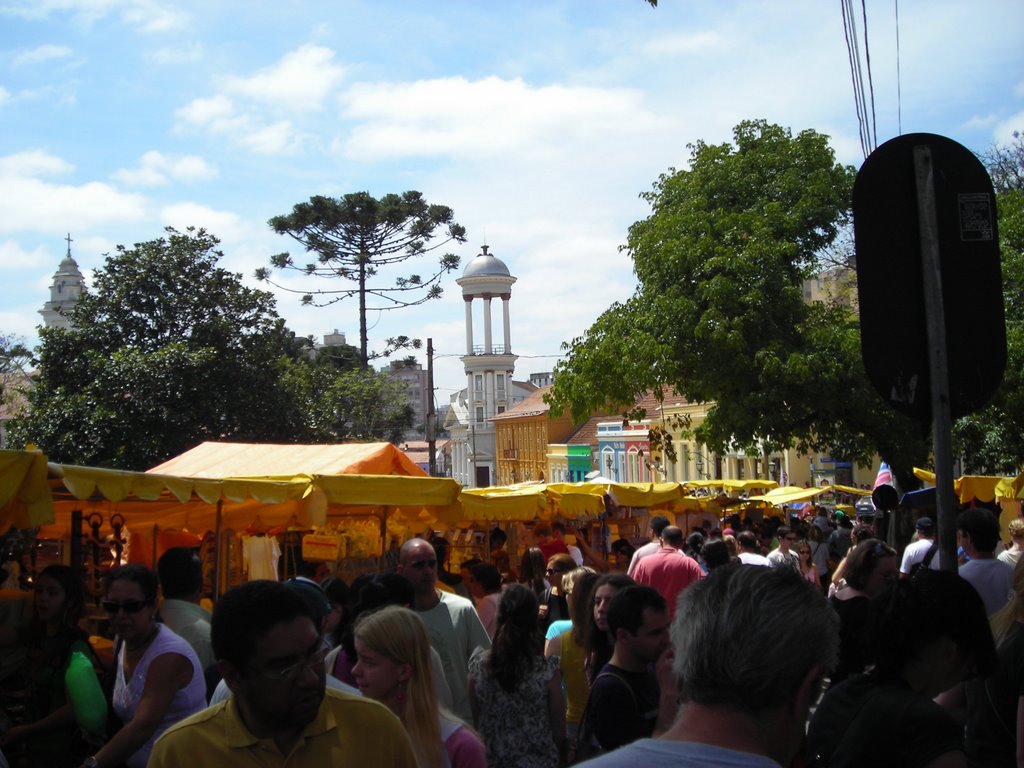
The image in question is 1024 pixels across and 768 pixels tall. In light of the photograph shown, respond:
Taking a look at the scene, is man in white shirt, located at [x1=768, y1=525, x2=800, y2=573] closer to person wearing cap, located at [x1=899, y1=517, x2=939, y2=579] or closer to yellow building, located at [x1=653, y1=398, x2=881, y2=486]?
person wearing cap, located at [x1=899, y1=517, x2=939, y2=579]

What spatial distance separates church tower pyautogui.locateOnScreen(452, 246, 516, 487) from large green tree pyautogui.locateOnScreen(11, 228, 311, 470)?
193ft

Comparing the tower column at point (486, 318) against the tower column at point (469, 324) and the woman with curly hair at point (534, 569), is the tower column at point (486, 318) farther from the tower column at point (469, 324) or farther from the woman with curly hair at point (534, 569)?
the woman with curly hair at point (534, 569)

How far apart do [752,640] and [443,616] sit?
3995 millimetres

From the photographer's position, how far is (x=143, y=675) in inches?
168

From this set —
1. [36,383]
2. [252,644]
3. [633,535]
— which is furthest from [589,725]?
[36,383]

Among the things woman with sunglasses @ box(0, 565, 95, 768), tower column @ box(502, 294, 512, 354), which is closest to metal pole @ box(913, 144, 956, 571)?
woman with sunglasses @ box(0, 565, 95, 768)

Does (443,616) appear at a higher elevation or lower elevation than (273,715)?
lower

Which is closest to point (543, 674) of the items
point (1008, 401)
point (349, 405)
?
point (1008, 401)

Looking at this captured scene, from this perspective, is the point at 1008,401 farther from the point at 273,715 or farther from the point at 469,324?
the point at 469,324

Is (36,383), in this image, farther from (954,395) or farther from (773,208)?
(954,395)

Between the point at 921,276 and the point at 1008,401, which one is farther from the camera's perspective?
the point at 1008,401

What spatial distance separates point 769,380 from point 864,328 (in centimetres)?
2218

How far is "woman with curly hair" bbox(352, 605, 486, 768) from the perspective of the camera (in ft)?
11.7

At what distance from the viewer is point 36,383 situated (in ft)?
104
